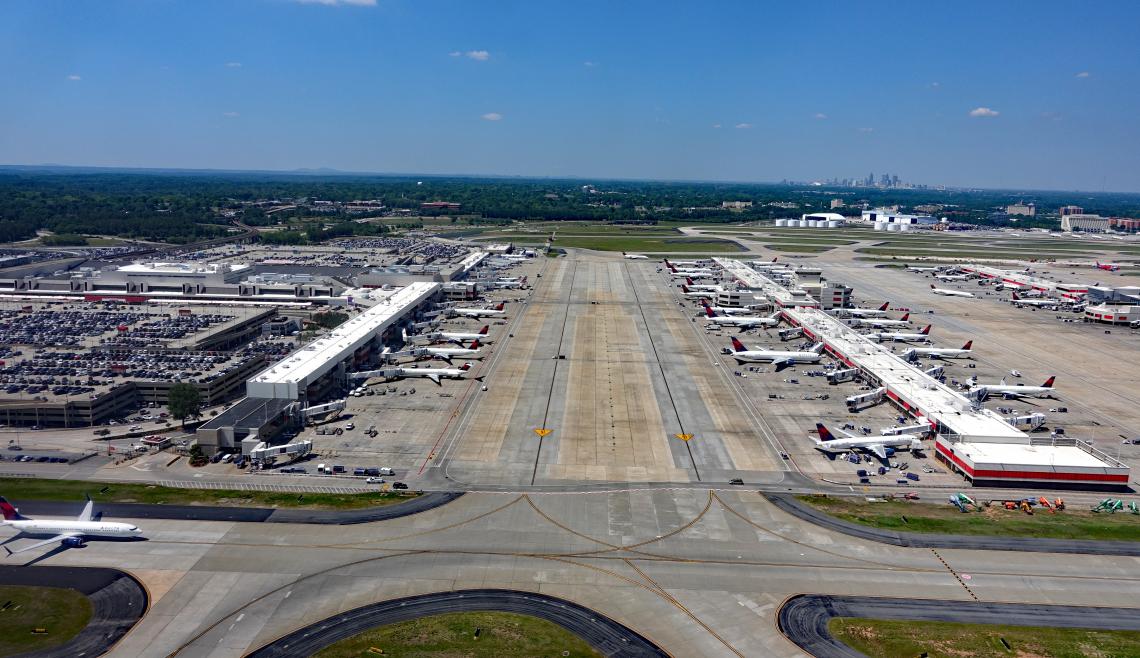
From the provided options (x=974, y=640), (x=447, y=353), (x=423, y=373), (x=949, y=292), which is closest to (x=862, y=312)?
(x=949, y=292)

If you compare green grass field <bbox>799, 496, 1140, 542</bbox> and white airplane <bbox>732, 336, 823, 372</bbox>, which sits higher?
white airplane <bbox>732, 336, 823, 372</bbox>

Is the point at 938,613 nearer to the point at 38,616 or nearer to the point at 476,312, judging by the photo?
the point at 38,616

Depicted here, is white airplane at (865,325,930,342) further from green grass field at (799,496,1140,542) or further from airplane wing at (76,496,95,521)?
airplane wing at (76,496,95,521)

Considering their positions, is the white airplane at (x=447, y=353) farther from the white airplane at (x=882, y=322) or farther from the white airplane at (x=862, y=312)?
the white airplane at (x=862, y=312)

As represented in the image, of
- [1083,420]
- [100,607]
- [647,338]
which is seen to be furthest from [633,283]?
[100,607]

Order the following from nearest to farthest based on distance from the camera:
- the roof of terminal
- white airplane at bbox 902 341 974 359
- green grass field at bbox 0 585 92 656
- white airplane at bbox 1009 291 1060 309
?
1. green grass field at bbox 0 585 92 656
2. the roof of terminal
3. white airplane at bbox 902 341 974 359
4. white airplane at bbox 1009 291 1060 309

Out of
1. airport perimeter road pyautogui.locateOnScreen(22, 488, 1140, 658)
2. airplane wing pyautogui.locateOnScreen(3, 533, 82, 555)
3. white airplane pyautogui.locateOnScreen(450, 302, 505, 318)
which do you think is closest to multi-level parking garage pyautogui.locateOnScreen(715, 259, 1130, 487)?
airport perimeter road pyautogui.locateOnScreen(22, 488, 1140, 658)

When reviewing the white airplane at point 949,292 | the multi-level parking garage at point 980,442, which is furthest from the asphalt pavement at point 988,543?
the white airplane at point 949,292

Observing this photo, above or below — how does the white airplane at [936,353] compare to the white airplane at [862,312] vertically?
below
